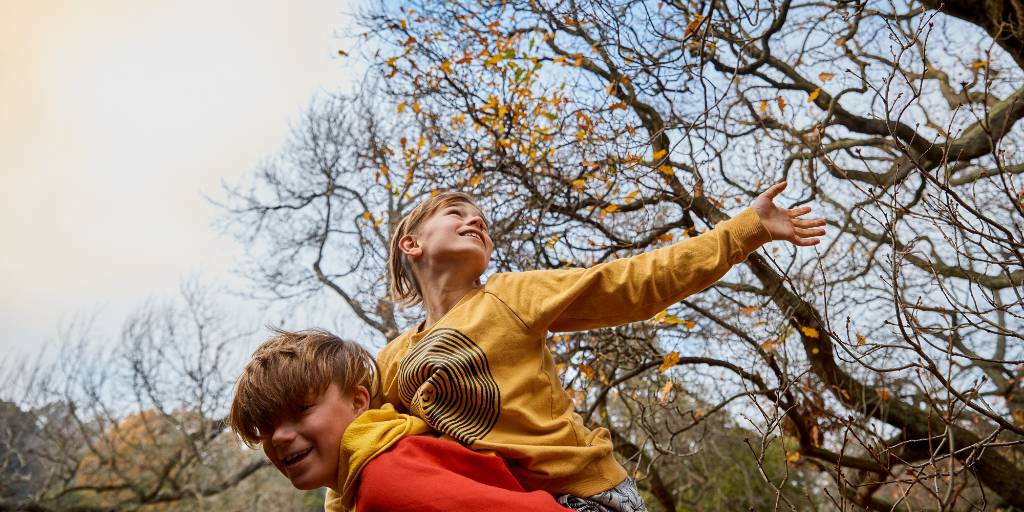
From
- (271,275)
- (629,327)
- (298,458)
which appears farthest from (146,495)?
(298,458)

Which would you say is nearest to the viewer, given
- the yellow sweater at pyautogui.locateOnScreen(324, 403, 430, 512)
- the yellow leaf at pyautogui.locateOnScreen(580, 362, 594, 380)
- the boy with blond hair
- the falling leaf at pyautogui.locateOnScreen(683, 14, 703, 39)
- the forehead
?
the boy with blond hair

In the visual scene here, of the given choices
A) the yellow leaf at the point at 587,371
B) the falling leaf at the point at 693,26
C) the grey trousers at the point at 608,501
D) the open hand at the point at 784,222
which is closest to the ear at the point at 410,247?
the grey trousers at the point at 608,501

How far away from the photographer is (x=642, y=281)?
180cm

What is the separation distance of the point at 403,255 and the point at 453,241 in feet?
0.80

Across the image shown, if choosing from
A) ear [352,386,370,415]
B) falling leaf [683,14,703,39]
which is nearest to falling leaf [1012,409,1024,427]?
falling leaf [683,14,703,39]

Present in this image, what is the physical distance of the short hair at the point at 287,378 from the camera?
173 centimetres

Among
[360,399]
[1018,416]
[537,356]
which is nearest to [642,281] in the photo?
[537,356]

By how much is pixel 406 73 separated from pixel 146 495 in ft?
30.3

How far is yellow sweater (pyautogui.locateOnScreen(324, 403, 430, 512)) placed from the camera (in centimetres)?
160

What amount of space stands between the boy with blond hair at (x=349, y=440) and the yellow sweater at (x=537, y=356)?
8 centimetres

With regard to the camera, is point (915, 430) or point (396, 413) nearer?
point (396, 413)

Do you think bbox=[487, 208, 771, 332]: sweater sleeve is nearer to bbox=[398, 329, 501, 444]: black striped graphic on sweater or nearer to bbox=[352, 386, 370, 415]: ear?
bbox=[398, 329, 501, 444]: black striped graphic on sweater

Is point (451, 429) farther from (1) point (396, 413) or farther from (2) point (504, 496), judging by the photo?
(2) point (504, 496)

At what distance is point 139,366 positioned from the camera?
1318 cm
